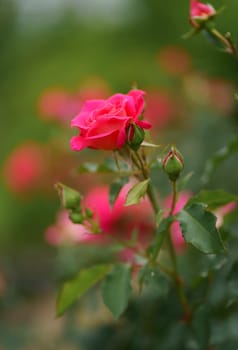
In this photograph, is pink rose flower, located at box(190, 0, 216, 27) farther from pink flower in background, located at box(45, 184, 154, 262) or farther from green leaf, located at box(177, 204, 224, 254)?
pink flower in background, located at box(45, 184, 154, 262)

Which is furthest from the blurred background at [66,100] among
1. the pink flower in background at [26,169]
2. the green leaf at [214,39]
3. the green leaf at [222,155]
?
the green leaf at [214,39]

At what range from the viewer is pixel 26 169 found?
7.48 feet

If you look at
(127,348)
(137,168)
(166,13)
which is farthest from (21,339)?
(166,13)

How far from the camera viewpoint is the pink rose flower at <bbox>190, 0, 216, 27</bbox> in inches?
34.0

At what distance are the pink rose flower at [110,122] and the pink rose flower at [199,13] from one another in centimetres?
14

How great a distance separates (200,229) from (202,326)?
0.64 feet

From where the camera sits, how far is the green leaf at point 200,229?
0.73 metres

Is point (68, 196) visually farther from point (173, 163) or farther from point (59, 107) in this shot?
point (59, 107)

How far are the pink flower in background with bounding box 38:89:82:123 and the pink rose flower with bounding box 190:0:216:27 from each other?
1.09 meters

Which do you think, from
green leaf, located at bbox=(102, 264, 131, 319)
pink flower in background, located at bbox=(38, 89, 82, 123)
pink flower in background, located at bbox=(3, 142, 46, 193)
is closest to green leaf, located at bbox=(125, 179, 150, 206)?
green leaf, located at bbox=(102, 264, 131, 319)

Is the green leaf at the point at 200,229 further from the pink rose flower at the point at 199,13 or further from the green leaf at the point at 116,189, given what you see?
the pink rose flower at the point at 199,13

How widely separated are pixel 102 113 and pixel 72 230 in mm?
707

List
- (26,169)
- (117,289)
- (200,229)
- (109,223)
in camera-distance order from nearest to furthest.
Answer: (200,229), (117,289), (109,223), (26,169)

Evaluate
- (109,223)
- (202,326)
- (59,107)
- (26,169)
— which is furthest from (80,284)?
(26,169)
